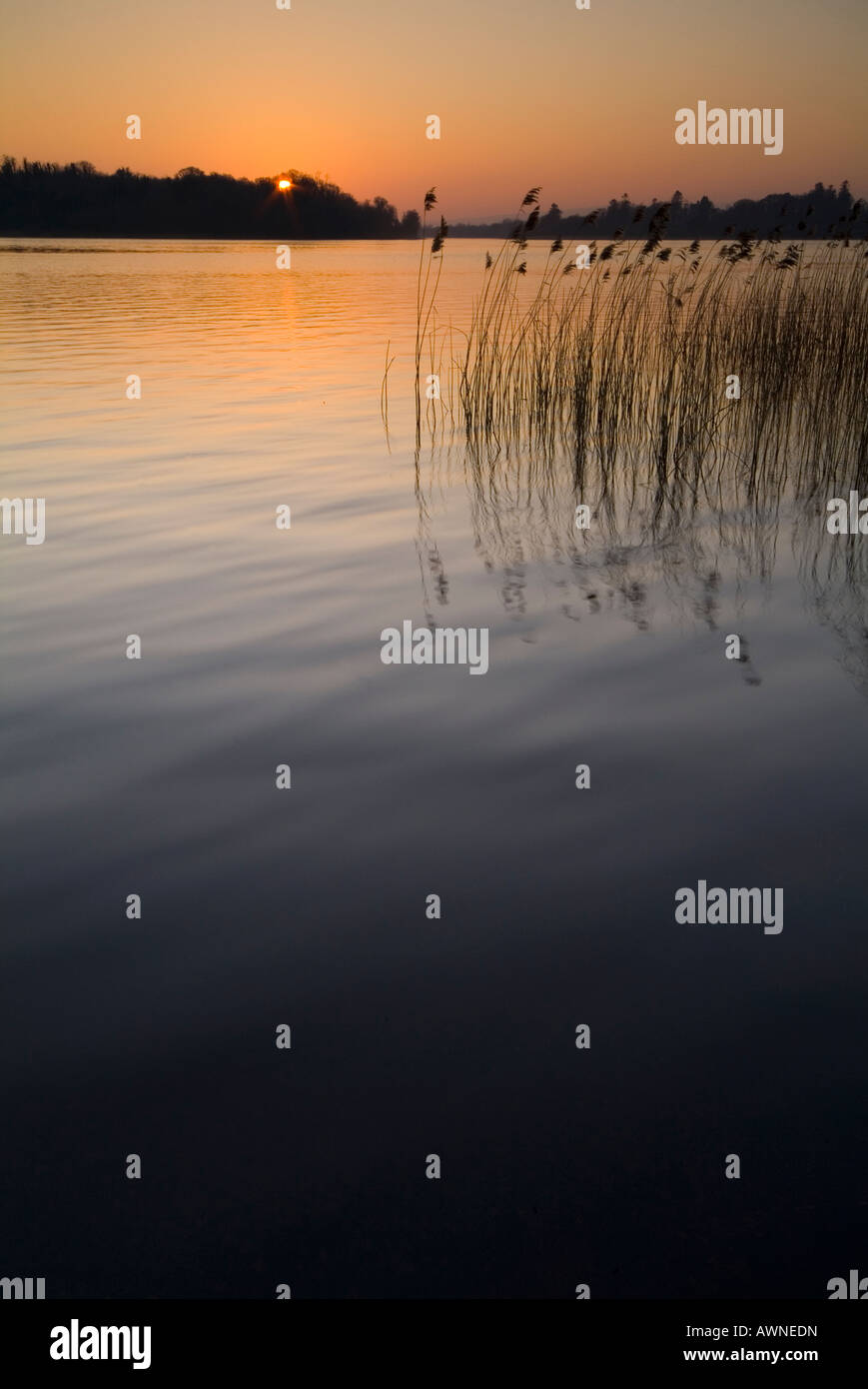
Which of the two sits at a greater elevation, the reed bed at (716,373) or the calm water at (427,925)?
the reed bed at (716,373)

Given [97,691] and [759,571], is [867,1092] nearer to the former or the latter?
[97,691]

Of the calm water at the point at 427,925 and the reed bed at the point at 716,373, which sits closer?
the calm water at the point at 427,925

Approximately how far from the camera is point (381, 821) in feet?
11.1

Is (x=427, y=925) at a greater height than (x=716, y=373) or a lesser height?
lesser

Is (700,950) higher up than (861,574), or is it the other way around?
(861,574)

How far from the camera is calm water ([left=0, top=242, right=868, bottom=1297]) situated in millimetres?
1971

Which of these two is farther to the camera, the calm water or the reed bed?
the reed bed

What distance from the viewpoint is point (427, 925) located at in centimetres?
286

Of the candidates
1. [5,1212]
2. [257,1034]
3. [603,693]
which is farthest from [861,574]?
[5,1212]

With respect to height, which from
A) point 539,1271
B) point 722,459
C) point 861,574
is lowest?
point 539,1271

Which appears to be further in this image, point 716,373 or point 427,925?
point 716,373

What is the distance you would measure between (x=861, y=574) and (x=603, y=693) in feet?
7.93

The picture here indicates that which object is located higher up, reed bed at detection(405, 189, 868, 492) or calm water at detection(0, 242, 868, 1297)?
reed bed at detection(405, 189, 868, 492)

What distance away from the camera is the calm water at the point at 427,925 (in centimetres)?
197
